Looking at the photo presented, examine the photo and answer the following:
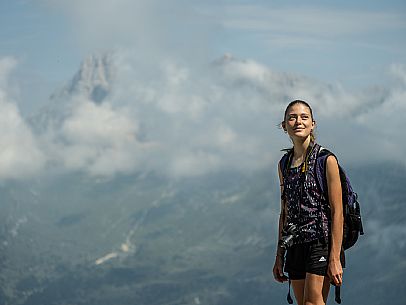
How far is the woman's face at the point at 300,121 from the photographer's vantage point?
31.8 feet

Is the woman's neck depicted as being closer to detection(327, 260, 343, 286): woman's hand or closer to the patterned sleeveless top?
the patterned sleeveless top

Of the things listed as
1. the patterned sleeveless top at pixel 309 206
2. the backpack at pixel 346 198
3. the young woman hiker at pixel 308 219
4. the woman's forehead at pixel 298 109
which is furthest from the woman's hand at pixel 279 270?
the woman's forehead at pixel 298 109

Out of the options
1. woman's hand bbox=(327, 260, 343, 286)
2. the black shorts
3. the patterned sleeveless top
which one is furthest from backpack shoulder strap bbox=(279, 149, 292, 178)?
woman's hand bbox=(327, 260, 343, 286)

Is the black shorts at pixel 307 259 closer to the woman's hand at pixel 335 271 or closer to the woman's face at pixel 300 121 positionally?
the woman's hand at pixel 335 271

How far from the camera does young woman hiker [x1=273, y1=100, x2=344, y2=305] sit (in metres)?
9.26

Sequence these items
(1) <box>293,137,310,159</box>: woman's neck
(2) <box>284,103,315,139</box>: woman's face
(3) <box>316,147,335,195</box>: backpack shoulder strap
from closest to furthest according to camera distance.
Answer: (3) <box>316,147,335,195</box>: backpack shoulder strap → (2) <box>284,103,315,139</box>: woman's face → (1) <box>293,137,310,159</box>: woman's neck

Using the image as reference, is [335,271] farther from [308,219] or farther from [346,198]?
[346,198]

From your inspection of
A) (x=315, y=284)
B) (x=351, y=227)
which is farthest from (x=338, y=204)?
(x=315, y=284)

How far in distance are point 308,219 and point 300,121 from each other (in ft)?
4.82

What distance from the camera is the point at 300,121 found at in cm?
970

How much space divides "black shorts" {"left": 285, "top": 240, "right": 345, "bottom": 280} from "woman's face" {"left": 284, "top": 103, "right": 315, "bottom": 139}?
162 cm

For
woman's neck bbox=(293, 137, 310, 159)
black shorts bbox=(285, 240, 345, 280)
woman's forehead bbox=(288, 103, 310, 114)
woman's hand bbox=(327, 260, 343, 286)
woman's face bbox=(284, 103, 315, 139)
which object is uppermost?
woman's forehead bbox=(288, 103, 310, 114)

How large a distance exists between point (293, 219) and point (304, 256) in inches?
22.7

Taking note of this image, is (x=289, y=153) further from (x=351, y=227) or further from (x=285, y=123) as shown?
(x=351, y=227)
